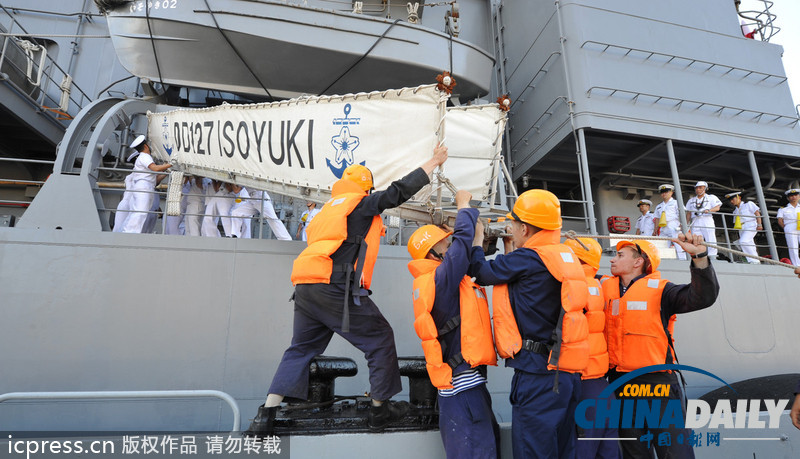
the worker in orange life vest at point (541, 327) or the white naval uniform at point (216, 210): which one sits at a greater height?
the white naval uniform at point (216, 210)

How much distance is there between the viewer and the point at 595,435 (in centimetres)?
254

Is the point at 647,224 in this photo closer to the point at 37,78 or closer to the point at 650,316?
the point at 650,316

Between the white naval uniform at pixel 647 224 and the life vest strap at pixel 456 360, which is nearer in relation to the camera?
the life vest strap at pixel 456 360

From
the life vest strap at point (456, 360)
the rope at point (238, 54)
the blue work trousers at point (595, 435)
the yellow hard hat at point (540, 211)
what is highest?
the rope at point (238, 54)

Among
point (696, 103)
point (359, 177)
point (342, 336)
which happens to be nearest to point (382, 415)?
point (342, 336)

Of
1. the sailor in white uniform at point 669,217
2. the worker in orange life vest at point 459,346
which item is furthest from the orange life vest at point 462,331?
the sailor in white uniform at point 669,217

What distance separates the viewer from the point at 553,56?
309 inches

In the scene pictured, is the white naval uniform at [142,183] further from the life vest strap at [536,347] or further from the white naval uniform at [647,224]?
the white naval uniform at [647,224]

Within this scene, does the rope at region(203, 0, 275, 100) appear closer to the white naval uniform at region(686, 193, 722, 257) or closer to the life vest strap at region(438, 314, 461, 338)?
the life vest strap at region(438, 314, 461, 338)

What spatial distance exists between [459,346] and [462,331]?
0.33ft

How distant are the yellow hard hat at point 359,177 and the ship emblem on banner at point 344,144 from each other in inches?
31.7

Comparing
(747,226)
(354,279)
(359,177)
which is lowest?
(354,279)

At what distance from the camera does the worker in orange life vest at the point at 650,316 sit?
256 centimetres

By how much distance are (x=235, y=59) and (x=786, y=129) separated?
10070 mm
